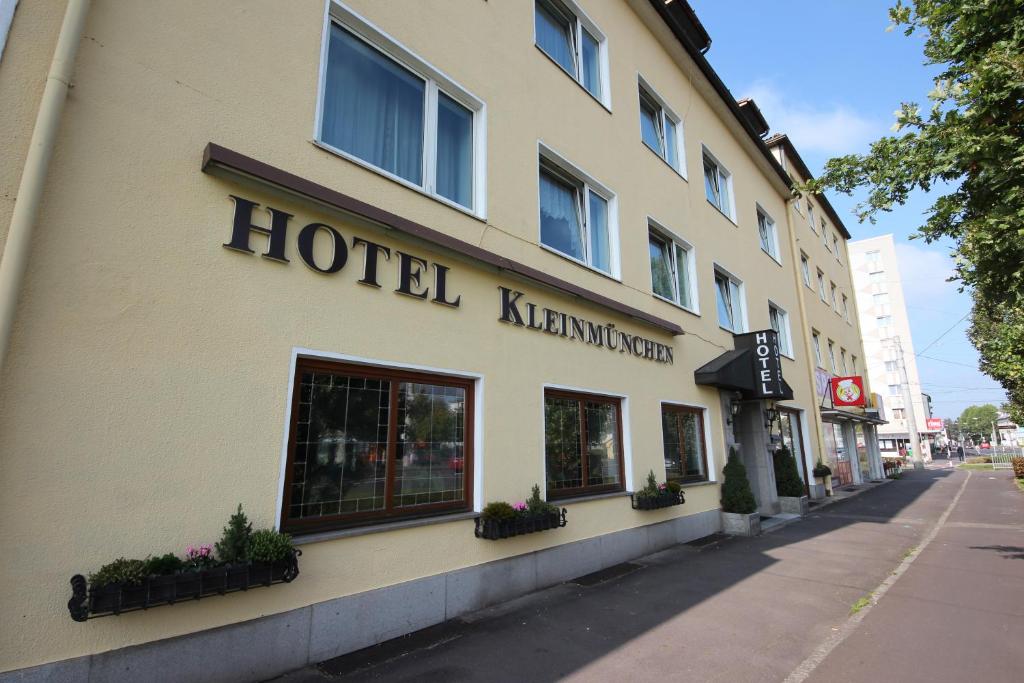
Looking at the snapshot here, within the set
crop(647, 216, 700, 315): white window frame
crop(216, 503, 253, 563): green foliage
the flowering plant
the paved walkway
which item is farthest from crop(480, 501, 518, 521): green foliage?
crop(647, 216, 700, 315): white window frame

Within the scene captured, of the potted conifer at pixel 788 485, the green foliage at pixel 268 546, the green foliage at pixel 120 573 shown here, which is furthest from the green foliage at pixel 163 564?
the potted conifer at pixel 788 485

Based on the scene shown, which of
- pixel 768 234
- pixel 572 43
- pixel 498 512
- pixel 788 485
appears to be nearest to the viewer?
pixel 498 512

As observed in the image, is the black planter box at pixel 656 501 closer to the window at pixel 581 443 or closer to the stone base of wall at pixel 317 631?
the window at pixel 581 443

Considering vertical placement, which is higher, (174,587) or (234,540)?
(234,540)

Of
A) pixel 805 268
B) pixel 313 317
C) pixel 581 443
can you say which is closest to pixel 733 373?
pixel 581 443

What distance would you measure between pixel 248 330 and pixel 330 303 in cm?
77

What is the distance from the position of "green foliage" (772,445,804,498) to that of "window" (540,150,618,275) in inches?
351

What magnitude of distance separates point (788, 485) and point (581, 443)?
9330mm

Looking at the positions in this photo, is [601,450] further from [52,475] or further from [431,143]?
[52,475]

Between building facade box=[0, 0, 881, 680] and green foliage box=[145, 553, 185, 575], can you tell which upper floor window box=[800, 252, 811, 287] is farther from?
green foliage box=[145, 553, 185, 575]

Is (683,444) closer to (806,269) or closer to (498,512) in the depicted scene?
(498,512)

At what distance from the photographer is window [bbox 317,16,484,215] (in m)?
5.30

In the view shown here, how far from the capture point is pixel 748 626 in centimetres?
525

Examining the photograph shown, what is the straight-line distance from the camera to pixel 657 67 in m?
11.4
